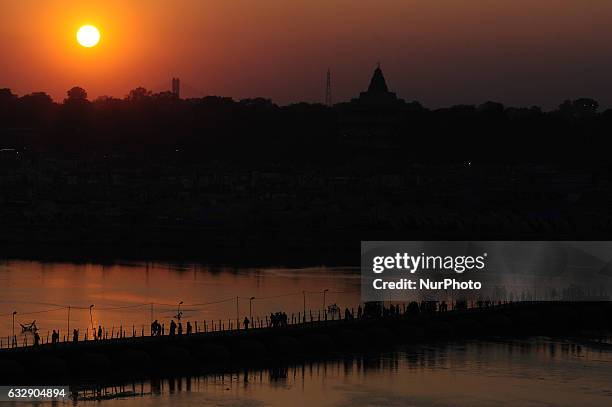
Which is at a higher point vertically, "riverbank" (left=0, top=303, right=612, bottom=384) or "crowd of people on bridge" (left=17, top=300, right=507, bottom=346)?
"crowd of people on bridge" (left=17, top=300, right=507, bottom=346)

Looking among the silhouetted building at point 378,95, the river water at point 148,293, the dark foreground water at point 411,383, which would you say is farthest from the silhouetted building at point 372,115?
the dark foreground water at point 411,383

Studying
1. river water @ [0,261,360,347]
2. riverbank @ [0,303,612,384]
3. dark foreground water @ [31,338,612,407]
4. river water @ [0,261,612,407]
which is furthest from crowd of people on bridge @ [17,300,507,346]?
dark foreground water @ [31,338,612,407]

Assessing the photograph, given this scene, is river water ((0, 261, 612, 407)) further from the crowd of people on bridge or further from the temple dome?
the temple dome

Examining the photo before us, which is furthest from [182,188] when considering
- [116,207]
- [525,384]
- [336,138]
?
[525,384]

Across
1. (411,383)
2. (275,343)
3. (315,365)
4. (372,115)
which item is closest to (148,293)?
(275,343)

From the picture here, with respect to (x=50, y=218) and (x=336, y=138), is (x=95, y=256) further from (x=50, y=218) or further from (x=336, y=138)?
(x=336, y=138)

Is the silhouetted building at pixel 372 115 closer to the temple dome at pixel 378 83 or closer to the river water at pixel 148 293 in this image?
the temple dome at pixel 378 83

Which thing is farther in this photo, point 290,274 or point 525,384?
point 290,274
